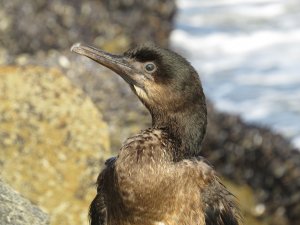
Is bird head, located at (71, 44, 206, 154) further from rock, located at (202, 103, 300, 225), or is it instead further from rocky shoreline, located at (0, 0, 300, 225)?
rock, located at (202, 103, 300, 225)

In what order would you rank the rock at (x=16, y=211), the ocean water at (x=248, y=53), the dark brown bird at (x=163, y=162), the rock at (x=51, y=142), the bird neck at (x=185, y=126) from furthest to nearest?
the ocean water at (x=248, y=53), the rock at (x=51, y=142), the bird neck at (x=185, y=126), the dark brown bird at (x=163, y=162), the rock at (x=16, y=211)

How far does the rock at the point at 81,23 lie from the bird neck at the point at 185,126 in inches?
248

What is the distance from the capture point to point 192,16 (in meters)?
25.8

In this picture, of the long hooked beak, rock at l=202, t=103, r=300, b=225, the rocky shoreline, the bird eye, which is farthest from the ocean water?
the bird eye

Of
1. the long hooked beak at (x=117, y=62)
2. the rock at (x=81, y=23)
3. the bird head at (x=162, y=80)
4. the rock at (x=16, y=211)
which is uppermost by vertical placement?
the rock at (x=81, y=23)

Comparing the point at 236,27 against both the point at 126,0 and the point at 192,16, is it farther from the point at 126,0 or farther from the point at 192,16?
the point at 126,0

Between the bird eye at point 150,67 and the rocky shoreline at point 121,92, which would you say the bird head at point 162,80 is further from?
the rocky shoreline at point 121,92

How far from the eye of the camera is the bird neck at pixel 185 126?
5.47 metres

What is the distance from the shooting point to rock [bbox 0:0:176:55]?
12219 mm

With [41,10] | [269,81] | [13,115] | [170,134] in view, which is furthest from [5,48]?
[269,81]

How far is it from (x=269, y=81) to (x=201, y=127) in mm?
14760

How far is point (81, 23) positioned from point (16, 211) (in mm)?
8407

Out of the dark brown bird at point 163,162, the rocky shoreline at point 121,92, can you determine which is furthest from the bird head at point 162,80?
the rocky shoreline at point 121,92

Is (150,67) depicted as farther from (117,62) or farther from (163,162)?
(163,162)
